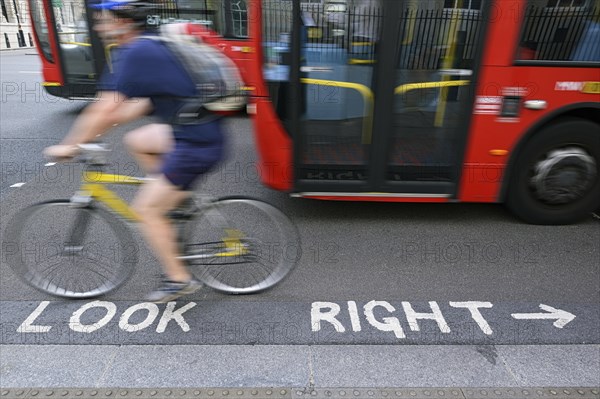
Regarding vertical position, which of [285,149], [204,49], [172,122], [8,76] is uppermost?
[204,49]

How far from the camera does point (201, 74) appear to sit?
2227 mm

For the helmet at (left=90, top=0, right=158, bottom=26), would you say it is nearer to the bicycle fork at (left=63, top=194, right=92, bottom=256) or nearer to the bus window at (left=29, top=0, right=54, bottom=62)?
the bicycle fork at (left=63, top=194, right=92, bottom=256)

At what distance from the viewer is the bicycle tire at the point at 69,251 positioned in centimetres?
270

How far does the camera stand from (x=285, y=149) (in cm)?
373

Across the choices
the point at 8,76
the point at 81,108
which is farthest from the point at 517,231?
the point at 8,76

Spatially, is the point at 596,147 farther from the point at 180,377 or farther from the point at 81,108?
the point at 81,108

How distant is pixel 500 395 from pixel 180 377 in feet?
5.54

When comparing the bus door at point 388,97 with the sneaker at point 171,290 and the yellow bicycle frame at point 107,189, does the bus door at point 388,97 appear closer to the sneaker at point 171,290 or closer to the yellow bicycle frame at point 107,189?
the sneaker at point 171,290

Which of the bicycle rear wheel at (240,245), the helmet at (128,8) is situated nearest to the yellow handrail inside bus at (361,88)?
the bicycle rear wheel at (240,245)

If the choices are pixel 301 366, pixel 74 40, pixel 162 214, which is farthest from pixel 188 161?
pixel 74 40

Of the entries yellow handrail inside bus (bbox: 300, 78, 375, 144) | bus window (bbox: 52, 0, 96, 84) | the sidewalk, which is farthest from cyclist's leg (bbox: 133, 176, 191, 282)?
bus window (bbox: 52, 0, 96, 84)

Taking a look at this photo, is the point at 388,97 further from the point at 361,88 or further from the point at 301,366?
the point at 301,366

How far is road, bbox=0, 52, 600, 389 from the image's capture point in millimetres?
2311

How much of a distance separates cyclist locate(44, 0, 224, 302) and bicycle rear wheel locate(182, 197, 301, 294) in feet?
0.64
